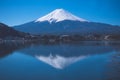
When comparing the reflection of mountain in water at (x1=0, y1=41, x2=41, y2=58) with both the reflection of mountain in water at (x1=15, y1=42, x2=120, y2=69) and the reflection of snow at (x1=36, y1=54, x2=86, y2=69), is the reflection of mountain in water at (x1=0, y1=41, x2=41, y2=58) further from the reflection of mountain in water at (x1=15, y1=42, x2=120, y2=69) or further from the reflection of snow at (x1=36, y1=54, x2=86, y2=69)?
the reflection of snow at (x1=36, y1=54, x2=86, y2=69)

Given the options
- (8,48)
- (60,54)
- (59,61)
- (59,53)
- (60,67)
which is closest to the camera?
(60,67)

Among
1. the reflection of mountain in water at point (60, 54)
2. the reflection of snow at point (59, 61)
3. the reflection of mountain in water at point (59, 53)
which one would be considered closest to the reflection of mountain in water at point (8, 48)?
the reflection of mountain in water at point (59, 53)

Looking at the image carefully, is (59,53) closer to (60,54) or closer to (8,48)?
(60,54)

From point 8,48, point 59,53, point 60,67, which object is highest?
point 60,67

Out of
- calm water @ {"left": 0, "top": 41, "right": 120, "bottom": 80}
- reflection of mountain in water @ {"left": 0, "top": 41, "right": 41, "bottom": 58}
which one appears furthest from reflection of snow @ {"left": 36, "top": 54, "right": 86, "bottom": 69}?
reflection of mountain in water @ {"left": 0, "top": 41, "right": 41, "bottom": 58}

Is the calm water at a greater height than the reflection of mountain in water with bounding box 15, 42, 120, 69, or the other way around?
the calm water

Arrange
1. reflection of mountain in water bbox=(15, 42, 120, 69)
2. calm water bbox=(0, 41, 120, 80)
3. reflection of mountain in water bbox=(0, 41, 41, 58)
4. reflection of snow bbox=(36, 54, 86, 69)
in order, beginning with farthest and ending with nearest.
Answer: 1. reflection of mountain in water bbox=(0, 41, 41, 58)
2. reflection of mountain in water bbox=(15, 42, 120, 69)
3. reflection of snow bbox=(36, 54, 86, 69)
4. calm water bbox=(0, 41, 120, 80)

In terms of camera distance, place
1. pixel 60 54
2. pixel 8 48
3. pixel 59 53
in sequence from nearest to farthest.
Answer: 1. pixel 60 54
2. pixel 59 53
3. pixel 8 48

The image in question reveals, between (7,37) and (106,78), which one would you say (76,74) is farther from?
(7,37)

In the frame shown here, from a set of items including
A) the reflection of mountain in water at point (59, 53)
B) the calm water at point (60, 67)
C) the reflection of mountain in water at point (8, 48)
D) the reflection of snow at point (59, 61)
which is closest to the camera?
the calm water at point (60, 67)

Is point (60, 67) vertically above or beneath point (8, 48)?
above

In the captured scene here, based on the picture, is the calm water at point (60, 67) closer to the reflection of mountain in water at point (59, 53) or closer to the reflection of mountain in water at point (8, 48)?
the reflection of mountain in water at point (59, 53)

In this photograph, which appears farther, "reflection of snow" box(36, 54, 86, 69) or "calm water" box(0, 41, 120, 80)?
"reflection of snow" box(36, 54, 86, 69)

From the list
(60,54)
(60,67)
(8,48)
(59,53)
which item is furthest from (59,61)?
(8,48)
